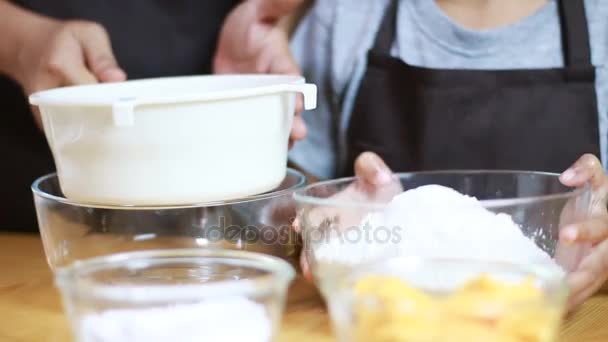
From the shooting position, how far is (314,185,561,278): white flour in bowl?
1.61ft

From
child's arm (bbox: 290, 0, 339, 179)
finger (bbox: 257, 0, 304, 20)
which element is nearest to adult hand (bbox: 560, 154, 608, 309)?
finger (bbox: 257, 0, 304, 20)

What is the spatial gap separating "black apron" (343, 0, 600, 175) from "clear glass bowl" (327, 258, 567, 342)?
0.50m

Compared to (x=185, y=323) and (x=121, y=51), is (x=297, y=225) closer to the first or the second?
(x=185, y=323)

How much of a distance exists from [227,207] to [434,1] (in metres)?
0.51

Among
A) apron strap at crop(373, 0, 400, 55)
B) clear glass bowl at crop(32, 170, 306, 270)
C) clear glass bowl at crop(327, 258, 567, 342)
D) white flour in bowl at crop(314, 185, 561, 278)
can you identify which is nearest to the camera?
clear glass bowl at crop(327, 258, 567, 342)

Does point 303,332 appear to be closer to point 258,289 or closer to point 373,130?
point 258,289

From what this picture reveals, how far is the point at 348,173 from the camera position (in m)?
0.99

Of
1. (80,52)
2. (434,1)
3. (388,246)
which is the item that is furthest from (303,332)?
(434,1)

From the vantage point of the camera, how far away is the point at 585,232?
529 mm

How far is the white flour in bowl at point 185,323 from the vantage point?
0.39 metres

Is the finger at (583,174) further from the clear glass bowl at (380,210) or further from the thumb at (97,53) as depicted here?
the thumb at (97,53)

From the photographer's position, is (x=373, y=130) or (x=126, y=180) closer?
(x=126, y=180)

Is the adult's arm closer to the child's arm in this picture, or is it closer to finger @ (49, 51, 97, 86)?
finger @ (49, 51, 97, 86)

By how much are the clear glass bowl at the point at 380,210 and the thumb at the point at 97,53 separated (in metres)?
0.28
